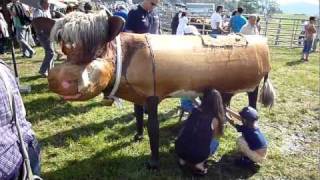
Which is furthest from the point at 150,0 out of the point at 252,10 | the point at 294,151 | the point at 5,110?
the point at 252,10

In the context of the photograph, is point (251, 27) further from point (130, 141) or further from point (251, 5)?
point (251, 5)

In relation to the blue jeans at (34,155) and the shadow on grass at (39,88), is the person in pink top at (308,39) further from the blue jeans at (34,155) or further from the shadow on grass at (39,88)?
the blue jeans at (34,155)

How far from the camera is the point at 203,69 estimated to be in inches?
146

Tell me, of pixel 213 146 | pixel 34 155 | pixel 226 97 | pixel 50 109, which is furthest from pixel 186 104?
pixel 34 155

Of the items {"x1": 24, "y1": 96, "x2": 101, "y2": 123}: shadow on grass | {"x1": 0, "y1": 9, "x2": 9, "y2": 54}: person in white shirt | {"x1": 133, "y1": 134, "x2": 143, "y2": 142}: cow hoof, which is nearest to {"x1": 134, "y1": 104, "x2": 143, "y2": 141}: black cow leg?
{"x1": 133, "y1": 134, "x2": 143, "y2": 142}: cow hoof

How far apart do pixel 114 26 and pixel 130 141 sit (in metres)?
1.92

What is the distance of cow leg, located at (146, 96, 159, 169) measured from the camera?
366cm

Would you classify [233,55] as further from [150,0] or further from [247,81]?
[150,0]

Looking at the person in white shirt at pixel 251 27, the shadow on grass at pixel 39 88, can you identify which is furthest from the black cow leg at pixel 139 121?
the person in white shirt at pixel 251 27

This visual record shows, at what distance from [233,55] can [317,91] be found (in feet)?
15.4

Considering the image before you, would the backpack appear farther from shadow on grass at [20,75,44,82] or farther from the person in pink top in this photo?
the person in pink top

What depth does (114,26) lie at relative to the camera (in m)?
3.06

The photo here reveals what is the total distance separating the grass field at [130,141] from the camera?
394 centimetres

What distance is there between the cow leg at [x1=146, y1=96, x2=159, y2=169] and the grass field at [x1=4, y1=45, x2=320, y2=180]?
4.4 inches
